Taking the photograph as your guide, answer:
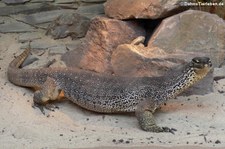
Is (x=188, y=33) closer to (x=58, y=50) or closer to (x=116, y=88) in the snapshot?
(x=116, y=88)

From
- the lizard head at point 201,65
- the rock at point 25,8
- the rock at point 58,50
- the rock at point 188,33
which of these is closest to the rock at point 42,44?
the rock at point 58,50

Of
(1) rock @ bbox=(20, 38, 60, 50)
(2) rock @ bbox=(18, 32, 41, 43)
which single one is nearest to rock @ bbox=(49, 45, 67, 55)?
(1) rock @ bbox=(20, 38, 60, 50)

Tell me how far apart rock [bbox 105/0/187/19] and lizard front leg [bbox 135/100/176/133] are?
123 centimetres

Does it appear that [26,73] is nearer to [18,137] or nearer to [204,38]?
[18,137]

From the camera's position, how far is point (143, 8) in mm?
6070

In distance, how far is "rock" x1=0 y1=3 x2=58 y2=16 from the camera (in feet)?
23.5

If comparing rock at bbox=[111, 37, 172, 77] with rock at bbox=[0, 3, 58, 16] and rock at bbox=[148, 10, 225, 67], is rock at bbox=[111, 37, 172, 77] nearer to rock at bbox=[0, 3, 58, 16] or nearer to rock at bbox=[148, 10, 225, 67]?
rock at bbox=[148, 10, 225, 67]

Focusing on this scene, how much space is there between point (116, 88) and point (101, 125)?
0.45 metres

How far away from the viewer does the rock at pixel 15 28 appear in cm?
714

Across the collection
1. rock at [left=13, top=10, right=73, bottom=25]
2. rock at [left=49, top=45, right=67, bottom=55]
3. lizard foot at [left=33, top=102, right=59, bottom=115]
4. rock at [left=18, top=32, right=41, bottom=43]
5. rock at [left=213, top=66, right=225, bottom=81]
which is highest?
rock at [left=213, top=66, right=225, bottom=81]

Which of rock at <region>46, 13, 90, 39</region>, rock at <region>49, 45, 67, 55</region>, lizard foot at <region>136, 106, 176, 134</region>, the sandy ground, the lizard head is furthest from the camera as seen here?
rock at <region>46, 13, 90, 39</region>

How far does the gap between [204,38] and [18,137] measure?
244 centimetres

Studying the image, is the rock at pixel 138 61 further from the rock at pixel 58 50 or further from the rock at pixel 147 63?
the rock at pixel 58 50

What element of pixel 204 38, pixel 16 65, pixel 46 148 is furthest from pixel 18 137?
pixel 204 38
